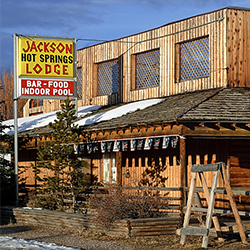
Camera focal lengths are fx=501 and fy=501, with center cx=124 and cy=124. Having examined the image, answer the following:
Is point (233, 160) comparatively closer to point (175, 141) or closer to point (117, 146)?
point (175, 141)

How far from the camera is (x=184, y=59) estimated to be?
2047 cm

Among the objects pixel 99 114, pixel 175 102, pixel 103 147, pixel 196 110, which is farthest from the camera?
pixel 99 114

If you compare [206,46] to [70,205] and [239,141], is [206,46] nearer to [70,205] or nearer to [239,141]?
[239,141]

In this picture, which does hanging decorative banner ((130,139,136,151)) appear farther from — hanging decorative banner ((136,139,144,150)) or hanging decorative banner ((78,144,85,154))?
hanging decorative banner ((78,144,85,154))

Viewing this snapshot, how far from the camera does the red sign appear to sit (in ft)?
67.1

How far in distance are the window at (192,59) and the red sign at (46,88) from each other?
15.1 feet

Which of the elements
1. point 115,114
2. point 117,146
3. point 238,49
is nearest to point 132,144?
point 117,146

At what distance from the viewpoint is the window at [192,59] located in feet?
63.9

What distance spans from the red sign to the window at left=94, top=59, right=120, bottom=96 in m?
3.53

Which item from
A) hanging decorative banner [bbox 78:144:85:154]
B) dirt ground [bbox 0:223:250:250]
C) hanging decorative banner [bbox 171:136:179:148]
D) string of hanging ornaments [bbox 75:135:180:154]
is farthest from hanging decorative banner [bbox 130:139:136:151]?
dirt ground [bbox 0:223:250:250]

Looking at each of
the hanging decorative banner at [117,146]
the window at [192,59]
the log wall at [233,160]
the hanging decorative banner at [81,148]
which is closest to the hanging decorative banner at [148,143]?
the hanging decorative banner at [117,146]

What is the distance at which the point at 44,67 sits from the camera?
20.8 metres

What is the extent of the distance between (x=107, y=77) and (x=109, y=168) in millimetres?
6387

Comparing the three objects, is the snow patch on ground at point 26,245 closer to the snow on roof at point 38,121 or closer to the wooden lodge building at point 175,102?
the wooden lodge building at point 175,102
